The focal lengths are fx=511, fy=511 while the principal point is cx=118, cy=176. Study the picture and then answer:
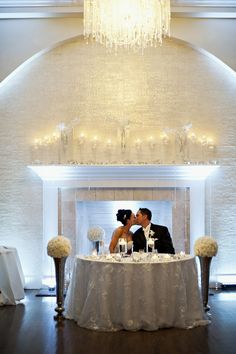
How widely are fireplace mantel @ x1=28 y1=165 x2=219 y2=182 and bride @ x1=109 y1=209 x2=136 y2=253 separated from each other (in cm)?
166

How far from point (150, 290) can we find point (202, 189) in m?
3.00

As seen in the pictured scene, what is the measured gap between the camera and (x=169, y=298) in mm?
5137

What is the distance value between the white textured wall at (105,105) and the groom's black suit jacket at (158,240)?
6.14 feet

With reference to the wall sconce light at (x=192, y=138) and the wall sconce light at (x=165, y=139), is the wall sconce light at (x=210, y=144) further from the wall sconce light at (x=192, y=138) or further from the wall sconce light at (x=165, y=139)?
the wall sconce light at (x=165, y=139)

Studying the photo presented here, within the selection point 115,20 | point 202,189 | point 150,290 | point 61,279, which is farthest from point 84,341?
point 202,189

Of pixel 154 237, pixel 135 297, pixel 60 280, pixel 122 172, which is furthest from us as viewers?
pixel 122 172

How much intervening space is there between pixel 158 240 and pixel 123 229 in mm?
467

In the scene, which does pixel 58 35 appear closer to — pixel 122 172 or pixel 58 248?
pixel 122 172

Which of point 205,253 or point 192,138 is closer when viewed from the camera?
point 205,253

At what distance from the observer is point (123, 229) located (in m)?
5.93

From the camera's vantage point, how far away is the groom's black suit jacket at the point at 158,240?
605 centimetres

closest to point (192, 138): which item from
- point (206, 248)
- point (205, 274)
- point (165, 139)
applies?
point (165, 139)

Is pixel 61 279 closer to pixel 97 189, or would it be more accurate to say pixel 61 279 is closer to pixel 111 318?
pixel 111 318

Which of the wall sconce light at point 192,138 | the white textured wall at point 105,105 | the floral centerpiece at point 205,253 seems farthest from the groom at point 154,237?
the wall sconce light at point 192,138
